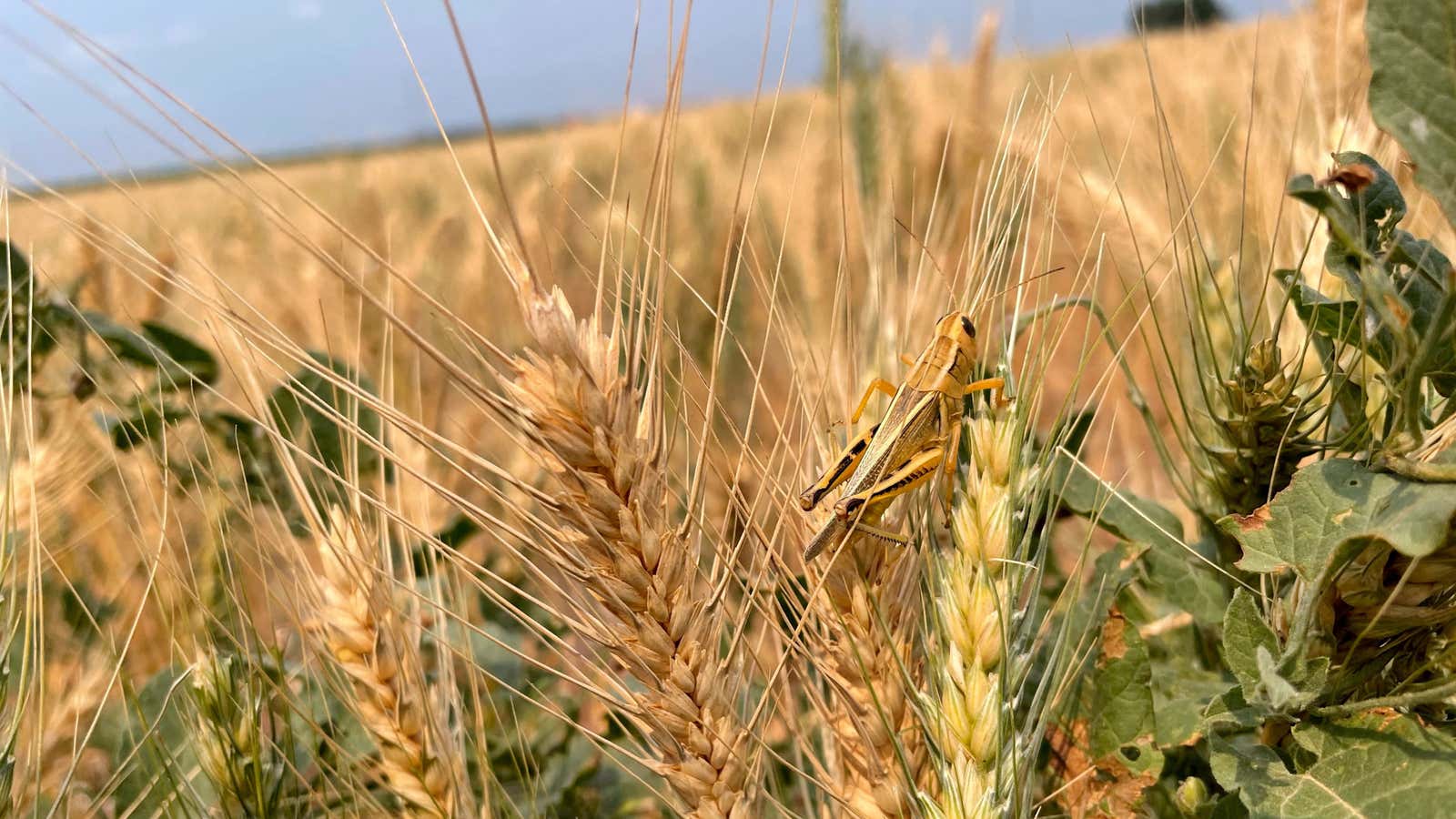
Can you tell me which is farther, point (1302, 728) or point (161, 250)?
point (161, 250)

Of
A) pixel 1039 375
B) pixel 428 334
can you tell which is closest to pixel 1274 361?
pixel 1039 375

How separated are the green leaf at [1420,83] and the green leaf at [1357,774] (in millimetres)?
505

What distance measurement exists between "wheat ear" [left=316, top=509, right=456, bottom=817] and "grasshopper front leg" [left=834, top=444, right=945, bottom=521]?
62 cm

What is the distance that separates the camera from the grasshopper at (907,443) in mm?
1248

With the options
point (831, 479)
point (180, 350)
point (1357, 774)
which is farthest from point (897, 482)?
point (180, 350)

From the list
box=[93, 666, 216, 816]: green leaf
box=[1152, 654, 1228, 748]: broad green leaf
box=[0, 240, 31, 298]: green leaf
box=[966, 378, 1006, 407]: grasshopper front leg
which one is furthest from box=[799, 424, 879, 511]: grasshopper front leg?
box=[0, 240, 31, 298]: green leaf

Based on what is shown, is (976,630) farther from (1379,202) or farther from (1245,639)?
(1379,202)

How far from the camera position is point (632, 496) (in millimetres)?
995

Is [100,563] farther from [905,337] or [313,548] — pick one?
[905,337]

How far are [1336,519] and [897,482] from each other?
0.58 metres

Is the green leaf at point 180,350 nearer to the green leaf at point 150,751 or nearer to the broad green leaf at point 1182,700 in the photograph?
the green leaf at point 150,751

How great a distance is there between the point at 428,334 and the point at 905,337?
3112 millimetres

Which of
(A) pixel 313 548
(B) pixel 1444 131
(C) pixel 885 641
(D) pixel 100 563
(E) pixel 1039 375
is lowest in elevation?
A: (D) pixel 100 563

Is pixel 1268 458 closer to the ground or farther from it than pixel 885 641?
farther from it
